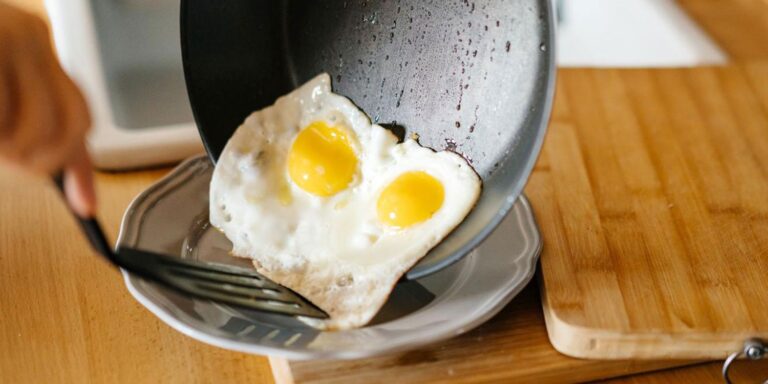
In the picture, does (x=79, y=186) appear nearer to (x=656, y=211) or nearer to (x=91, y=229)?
(x=91, y=229)

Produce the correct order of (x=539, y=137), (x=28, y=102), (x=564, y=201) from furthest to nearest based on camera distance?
1. (x=564, y=201)
2. (x=539, y=137)
3. (x=28, y=102)

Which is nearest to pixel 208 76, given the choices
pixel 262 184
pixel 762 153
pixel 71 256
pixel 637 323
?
pixel 262 184

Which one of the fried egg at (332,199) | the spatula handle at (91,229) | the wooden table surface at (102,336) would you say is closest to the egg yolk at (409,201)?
the fried egg at (332,199)

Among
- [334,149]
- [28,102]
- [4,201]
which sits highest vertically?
[28,102]

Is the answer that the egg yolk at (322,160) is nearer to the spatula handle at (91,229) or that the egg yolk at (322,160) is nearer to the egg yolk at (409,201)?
the egg yolk at (409,201)

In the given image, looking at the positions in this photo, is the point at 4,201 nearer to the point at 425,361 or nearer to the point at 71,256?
the point at 71,256

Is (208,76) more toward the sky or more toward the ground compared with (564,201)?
more toward the sky
